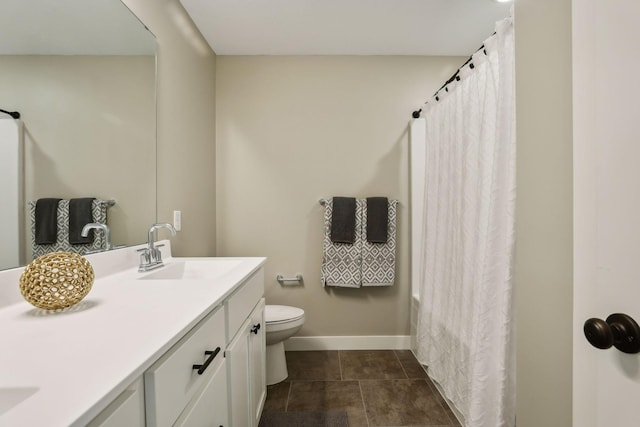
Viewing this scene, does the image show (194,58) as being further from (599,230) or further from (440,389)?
(440,389)

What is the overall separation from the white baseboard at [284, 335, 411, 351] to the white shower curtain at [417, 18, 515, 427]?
0.43 meters

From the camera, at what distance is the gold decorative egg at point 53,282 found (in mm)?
729

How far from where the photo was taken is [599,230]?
536 mm

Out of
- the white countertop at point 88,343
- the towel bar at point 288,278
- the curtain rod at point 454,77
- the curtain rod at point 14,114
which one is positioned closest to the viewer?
the white countertop at point 88,343

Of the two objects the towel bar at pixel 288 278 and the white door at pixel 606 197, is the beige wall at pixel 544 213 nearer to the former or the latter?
the white door at pixel 606 197

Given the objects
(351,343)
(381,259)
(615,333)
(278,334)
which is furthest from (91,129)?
(351,343)

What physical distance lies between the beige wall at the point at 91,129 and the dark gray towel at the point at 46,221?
0.03 metres

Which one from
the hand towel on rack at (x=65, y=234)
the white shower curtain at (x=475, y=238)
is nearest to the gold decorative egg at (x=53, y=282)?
the hand towel on rack at (x=65, y=234)

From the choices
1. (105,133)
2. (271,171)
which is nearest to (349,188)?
(271,171)

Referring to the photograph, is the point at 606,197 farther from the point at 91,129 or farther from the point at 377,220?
the point at 377,220

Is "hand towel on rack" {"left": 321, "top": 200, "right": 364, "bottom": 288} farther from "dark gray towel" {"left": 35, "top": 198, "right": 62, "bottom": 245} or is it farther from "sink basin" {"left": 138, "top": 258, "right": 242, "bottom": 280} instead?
"dark gray towel" {"left": 35, "top": 198, "right": 62, "bottom": 245}

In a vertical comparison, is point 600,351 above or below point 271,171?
below

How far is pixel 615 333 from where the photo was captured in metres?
0.49

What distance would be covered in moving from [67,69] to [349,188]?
5.86 feet
